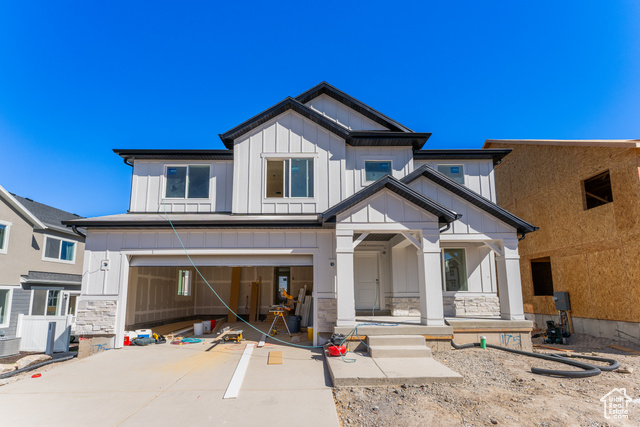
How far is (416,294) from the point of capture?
480 inches

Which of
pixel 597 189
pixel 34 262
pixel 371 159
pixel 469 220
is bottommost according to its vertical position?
pixel 34 262

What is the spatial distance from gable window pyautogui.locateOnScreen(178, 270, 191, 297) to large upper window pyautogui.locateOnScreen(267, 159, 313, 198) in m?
6.91

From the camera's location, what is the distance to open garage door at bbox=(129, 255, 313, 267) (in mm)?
10750

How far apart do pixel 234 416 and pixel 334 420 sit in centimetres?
135

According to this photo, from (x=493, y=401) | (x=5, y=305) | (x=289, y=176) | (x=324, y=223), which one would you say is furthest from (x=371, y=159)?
(x=5, y=305)

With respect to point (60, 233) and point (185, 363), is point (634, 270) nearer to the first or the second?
point (185, 363)

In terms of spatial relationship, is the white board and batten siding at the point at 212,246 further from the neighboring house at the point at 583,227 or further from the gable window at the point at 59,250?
the gable window at the point at 59,250

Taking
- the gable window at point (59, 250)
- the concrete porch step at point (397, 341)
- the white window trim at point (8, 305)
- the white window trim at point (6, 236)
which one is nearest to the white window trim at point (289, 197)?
the concrete porch step at point (397, 341)

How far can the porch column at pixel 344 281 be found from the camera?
9.38 m

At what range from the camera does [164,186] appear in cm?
1231

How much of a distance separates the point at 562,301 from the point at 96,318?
48.9 ft

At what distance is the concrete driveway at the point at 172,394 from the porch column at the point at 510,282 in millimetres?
5377

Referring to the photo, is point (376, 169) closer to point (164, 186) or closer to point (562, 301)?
point (164, 186)

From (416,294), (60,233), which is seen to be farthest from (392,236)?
(60,233)
